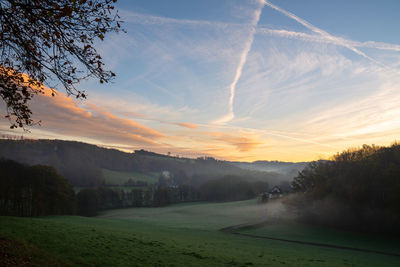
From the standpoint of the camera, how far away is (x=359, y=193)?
46.5 meters

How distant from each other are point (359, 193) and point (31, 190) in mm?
68092

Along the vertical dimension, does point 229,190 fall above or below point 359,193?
below

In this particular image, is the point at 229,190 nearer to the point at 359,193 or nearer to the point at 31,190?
the point at 359,193

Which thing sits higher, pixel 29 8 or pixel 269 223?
pixel 29 8

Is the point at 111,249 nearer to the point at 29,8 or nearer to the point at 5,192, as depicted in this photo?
the point at 29,8

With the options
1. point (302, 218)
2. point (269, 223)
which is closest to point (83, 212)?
point (269, 223)

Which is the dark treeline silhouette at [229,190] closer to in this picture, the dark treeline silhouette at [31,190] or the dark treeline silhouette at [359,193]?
the dark treeline silhouette at [359,193]

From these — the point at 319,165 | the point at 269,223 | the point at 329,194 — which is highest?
the point at 319,165

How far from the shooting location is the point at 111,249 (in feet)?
55.3

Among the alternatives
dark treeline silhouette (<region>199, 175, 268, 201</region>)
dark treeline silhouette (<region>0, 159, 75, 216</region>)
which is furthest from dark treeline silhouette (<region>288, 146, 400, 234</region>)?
dark treeline silhouette (<region>199, 175, 268, 201</region>)

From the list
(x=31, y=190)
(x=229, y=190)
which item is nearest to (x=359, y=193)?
(x=31, y=190)

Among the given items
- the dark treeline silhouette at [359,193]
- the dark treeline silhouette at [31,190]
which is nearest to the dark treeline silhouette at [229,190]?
the dark treeline silhouette at [359,193]

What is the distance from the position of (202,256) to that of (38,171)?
5457cm

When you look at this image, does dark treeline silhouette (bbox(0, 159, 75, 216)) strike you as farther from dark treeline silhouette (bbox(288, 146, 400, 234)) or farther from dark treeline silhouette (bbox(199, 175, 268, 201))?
dark treeline silhouette (bbox(199, 175, 268, 201))
